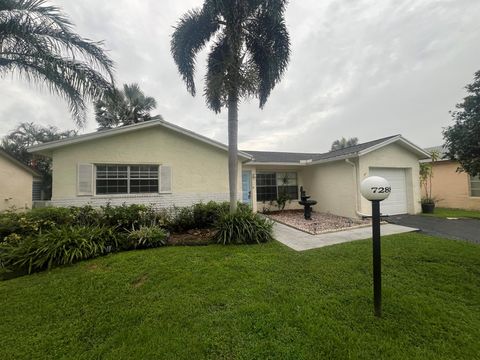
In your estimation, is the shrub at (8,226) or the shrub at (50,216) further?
the shrub at (50,216)

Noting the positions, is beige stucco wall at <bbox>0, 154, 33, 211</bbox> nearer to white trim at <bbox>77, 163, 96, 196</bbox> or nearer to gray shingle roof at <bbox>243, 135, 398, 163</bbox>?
white trim at <bbox>77, 163, 96, 196</bbox>

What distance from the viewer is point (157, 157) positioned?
8477 millimetres

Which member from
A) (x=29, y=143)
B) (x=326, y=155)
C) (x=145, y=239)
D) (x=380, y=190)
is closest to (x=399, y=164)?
(x=326, y=155)

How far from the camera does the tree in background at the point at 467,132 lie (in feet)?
16.3

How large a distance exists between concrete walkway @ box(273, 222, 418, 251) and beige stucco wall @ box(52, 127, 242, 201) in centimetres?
356

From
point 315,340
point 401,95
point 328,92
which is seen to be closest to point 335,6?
point 328,92

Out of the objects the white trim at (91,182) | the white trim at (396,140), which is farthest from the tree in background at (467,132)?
the white trim at (91,182)

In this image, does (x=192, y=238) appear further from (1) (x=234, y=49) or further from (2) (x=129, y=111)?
(2) (x=129, y=111)

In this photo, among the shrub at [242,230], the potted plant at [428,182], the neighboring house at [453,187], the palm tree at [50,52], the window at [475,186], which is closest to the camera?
the palm tree at [50,52]

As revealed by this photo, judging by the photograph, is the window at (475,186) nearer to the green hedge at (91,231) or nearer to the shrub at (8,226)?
the green hedge at (91,231)

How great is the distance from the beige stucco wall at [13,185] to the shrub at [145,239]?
28.3ft

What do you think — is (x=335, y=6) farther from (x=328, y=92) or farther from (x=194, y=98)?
(x=194, y=98)

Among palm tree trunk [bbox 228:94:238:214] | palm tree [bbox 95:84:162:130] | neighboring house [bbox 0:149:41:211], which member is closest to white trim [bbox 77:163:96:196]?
palm tree trunk [bbox 228:94:238:214]

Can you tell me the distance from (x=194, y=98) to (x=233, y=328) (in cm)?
768
